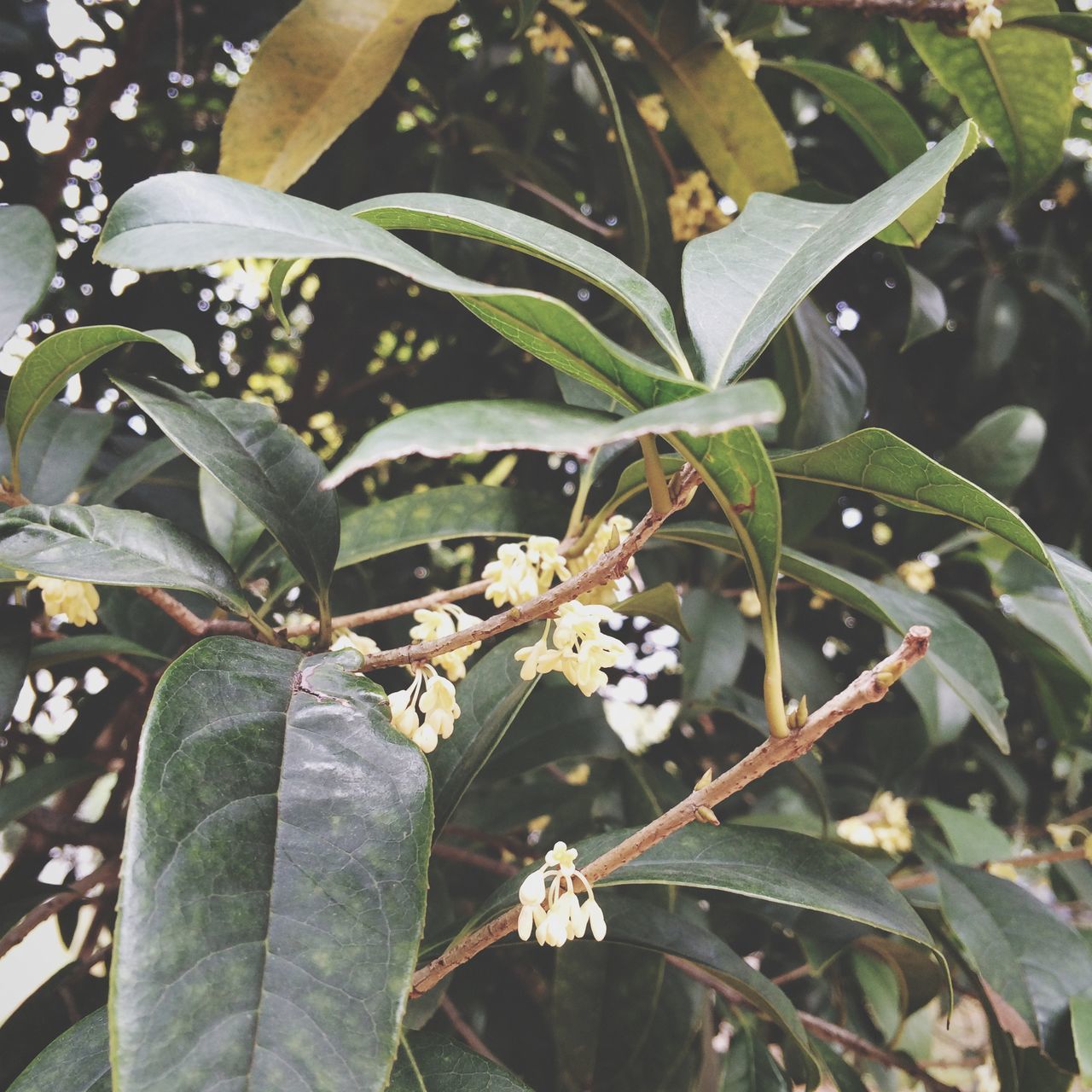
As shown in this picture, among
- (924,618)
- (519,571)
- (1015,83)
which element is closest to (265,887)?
(519,571)

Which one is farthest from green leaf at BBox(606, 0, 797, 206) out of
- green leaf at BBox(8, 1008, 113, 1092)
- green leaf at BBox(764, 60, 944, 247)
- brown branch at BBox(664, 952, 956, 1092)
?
green leaf at BBox(8, 1008, 113, 1092)

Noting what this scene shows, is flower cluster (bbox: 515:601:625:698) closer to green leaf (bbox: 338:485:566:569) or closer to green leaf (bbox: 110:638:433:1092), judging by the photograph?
green leaf (bbox: 110:638:433:1092)

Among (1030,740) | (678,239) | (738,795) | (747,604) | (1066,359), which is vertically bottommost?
(1030,740)

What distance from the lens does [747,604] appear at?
3.86 feet

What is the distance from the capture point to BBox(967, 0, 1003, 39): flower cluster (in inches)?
31.4

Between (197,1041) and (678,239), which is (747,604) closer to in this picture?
(678,239)

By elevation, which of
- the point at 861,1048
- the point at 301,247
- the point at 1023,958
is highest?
the point at 301,247

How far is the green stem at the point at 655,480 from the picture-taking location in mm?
402

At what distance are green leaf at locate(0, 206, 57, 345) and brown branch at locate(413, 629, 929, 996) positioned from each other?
1.49ft

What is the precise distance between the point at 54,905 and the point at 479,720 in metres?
0.35

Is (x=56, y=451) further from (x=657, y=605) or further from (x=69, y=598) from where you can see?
(x=657, y=605)

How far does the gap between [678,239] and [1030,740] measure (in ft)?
3.52

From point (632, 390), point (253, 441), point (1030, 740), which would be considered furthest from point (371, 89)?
point (1030, 740)

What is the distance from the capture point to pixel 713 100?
35.5 inches
